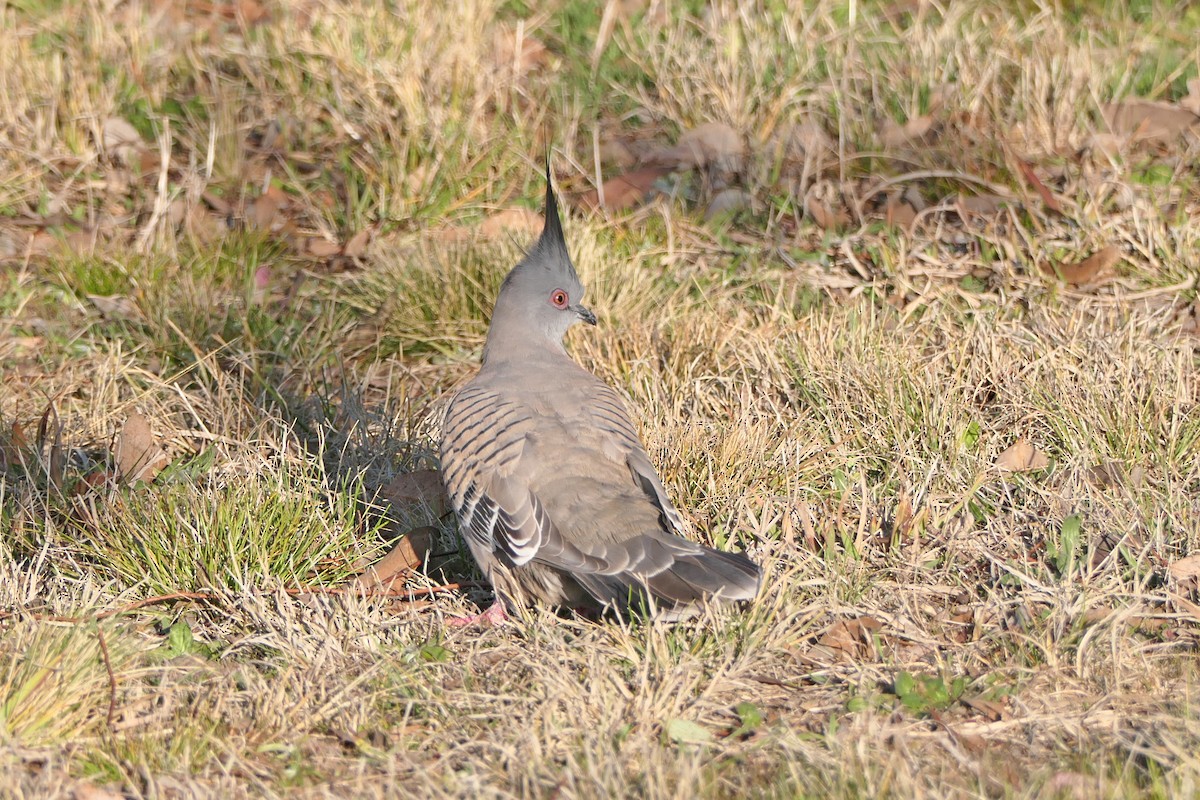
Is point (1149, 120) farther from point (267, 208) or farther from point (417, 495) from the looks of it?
point (267, 208)

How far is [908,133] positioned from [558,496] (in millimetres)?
3378

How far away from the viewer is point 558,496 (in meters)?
3.81

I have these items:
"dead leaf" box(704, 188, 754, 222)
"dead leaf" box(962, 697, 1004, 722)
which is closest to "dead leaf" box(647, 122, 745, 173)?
"dead leaf" box(704, 188, 754, 222)

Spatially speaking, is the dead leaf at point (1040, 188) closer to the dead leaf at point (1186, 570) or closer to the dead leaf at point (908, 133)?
the dead leaf at point (908, 133)

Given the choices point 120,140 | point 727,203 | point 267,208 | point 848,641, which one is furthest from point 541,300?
point 120,140

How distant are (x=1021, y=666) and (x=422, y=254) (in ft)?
10.7

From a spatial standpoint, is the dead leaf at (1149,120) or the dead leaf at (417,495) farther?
the dead leaf at (1149,120)

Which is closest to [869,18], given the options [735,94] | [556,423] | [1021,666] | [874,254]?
[735,94]

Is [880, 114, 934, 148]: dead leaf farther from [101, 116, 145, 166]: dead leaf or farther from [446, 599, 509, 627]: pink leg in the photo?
[101, 116, 145, 166]: dead leaf

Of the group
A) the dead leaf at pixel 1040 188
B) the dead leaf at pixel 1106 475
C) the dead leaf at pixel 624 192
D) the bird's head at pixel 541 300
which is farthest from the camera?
the dead leaf at pixel 624 192

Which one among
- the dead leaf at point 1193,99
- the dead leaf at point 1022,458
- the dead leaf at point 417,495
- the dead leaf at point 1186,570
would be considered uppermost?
the dead leaf at point 1193,99

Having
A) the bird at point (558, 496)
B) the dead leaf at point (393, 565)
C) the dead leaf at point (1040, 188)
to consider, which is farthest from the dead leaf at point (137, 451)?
the dead leaf at point (1040, 188)

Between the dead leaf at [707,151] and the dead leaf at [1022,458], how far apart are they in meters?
2.54

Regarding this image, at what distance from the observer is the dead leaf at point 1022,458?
4453 mm
